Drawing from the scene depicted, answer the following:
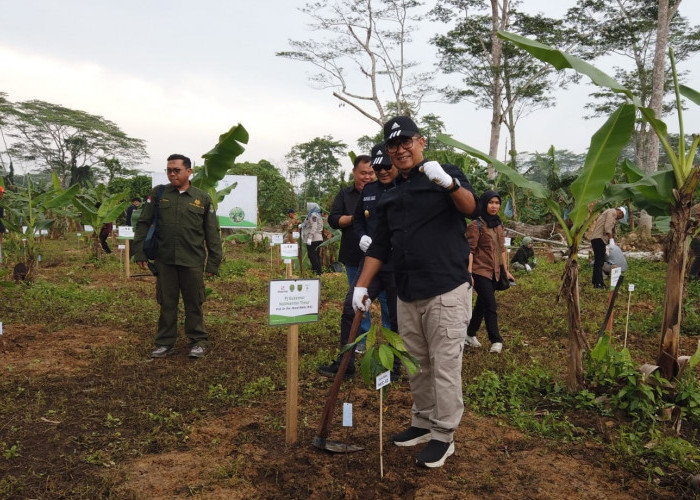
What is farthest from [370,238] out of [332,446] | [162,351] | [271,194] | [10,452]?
[271,194]

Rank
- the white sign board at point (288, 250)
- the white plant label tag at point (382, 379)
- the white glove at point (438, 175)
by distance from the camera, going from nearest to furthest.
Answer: the white glove at point (438, 175) < the white plant label tag at point (382, 379) < the white sign board at point (288, 250)

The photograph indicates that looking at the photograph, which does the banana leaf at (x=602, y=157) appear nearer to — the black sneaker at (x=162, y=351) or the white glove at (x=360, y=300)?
the white glove at (x=360, y=300)

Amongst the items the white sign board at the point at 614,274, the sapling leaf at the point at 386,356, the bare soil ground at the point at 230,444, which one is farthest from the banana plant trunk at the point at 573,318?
the sapling leaf at the point at 386,356

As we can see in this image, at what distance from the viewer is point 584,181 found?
3486mm

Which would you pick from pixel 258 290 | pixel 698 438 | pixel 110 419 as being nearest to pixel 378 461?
pixel 110 419

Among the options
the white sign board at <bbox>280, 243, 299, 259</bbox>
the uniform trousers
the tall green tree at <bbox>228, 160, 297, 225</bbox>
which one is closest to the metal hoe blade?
the uniform trousers

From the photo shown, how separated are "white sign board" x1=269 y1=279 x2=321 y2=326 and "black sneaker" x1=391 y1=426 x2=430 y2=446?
899 mm

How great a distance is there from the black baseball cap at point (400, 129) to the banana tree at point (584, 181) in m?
0.57

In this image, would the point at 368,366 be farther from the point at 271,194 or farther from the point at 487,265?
the point at 271,194

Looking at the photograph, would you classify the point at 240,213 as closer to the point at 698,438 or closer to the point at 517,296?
the point at 517,296

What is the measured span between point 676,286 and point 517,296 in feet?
17.9

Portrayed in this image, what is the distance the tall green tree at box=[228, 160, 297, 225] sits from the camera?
80.6ft

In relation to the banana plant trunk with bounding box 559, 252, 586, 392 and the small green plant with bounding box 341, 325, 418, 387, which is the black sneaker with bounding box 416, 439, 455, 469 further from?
the banana plant trunk with bounding box 559, 252, 586, 392

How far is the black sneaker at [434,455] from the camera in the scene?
2.82 metres
